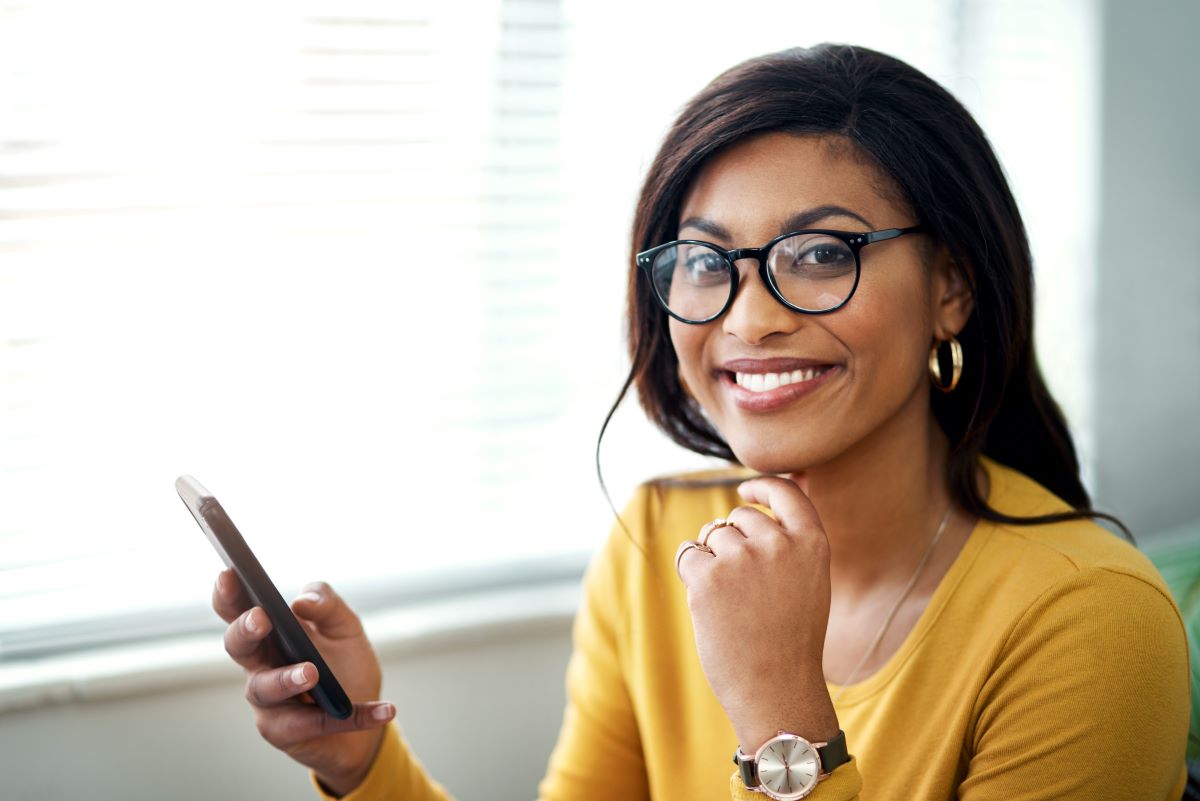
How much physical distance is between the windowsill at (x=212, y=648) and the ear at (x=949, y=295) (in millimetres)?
913

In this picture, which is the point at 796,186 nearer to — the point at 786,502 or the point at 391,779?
the point at 786,502

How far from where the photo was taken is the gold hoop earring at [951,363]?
1245 millimetres

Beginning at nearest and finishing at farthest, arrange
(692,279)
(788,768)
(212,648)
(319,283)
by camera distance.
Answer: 1. (788,768)
2. (692,279)
3. (212,648)
4. (319,283)

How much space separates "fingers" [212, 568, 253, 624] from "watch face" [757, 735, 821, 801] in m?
0.59

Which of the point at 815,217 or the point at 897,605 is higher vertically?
the point at 815,217

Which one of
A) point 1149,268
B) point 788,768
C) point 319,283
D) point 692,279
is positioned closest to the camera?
point 788,768

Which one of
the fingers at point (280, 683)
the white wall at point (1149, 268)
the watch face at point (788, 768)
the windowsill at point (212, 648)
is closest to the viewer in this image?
the watch face at point (788, 768)

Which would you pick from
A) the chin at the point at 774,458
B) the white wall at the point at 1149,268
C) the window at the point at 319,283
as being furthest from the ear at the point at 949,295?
the white wall at the point at 1149,268

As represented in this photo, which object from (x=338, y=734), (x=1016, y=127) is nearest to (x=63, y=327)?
(x=338, y=734)

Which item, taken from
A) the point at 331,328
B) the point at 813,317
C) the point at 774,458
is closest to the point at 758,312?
the point at 813,317

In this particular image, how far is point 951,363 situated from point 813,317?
0.75 feet

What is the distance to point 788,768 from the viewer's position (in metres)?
1.00

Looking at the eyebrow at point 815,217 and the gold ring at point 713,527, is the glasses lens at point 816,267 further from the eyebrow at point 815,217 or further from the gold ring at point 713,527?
the gold ring at point 713,527

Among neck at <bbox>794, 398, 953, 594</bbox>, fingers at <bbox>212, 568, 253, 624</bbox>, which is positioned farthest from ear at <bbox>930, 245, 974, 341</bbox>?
fingers at <bbox>212, 568, 253, 624</bbox>
